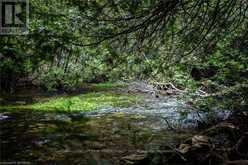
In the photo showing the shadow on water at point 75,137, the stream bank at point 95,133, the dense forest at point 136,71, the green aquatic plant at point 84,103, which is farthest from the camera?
the green aquatic plant at point 84,103

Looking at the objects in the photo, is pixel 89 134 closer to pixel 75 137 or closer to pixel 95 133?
pixel 95 133

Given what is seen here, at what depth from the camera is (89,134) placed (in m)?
11.7

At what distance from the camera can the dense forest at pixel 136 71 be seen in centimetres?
786

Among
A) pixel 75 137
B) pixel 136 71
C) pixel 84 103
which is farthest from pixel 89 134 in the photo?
pixel 84 103

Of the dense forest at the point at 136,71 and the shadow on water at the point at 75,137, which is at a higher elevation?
the dense forest at the point at 136,71

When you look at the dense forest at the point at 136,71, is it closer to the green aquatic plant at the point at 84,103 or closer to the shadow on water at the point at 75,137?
the shadow on water at the point at 75,137

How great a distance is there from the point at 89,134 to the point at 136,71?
6.51 feet

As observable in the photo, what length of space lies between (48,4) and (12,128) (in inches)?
190

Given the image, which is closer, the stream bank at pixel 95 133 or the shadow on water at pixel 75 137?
the stream bank at pixel 95 133

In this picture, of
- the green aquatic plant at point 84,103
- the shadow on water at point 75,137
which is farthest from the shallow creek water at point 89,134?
the green aquatic plant at point 84,103

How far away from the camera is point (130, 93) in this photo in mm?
22766

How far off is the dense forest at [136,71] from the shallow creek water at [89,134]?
23mm

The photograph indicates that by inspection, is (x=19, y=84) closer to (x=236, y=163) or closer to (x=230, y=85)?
(x=230, y=85)

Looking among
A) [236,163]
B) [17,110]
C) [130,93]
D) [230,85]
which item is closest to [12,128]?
[17,110]
